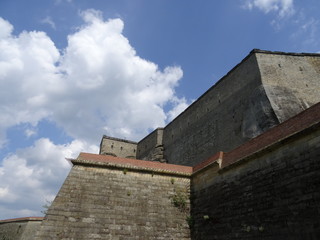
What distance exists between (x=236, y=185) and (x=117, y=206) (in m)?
4.16

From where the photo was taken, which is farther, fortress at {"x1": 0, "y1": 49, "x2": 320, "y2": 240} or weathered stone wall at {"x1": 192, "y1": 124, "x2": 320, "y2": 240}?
fortress at {"x1": 0, "y1": 49, "x2": 320, "y2": 240}

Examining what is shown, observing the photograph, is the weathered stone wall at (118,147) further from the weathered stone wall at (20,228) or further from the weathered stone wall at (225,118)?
the weathered stone wall at (20,228)

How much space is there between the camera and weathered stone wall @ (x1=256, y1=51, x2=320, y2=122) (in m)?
14.1

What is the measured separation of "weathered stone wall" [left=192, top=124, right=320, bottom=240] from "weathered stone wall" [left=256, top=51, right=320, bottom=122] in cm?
707

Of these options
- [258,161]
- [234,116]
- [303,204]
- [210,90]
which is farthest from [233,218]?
[210,90]

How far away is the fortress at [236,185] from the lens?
5969 mm

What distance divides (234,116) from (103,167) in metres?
10.4

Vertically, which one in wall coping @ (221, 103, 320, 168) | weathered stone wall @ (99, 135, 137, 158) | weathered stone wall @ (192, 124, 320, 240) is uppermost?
weathered stone wall @ (99, 135, 137, 158)

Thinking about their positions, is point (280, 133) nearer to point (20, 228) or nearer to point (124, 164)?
point (124, 164)

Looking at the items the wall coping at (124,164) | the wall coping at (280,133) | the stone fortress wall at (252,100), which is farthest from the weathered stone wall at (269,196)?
the stone fortress wall at (252,100)

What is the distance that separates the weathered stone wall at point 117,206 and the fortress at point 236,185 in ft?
0.10

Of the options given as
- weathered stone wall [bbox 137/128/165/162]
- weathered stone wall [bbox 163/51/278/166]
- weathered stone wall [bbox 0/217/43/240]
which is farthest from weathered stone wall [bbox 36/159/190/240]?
weathered stone wall [bbox 137/128/165/162]

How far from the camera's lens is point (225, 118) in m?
18.0

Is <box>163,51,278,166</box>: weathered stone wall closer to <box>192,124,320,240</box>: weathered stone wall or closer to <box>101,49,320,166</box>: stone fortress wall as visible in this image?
<box>101,49,320,166</box>: stone fortress wall
